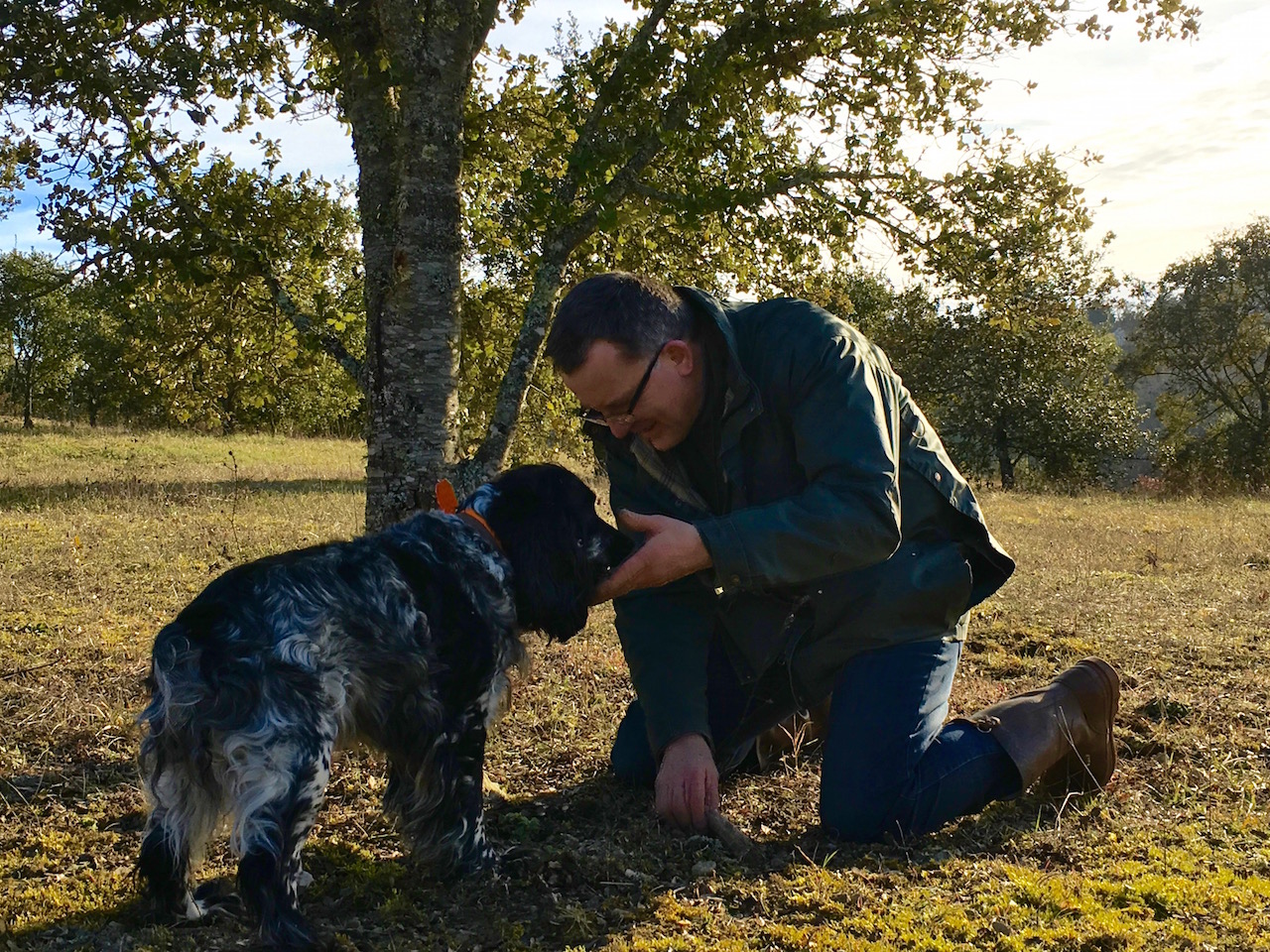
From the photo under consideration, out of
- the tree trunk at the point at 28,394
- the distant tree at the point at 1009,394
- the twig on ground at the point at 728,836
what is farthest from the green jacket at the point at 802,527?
the tree trunk at the point at 28,394

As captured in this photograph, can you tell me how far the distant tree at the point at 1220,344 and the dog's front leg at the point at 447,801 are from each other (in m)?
27.8


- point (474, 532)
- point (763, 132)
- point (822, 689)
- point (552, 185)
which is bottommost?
point (822, 689)

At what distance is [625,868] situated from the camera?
11.1 ft

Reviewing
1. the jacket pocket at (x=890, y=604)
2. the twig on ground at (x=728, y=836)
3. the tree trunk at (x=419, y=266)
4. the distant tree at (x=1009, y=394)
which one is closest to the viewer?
the twig on ground at (x=728, y=836)

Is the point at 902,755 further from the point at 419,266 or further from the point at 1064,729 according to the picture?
the point at 419,266

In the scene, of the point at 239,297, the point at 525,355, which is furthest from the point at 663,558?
the point at 239,297

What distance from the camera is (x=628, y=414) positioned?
12.3ft

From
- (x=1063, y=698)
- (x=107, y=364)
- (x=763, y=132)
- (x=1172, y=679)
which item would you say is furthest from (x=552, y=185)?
(x=107, y=364)

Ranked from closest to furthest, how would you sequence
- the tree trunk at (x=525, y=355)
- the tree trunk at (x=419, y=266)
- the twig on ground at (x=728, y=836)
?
the twig on ground at (x=728, y=836) < the tree trunk at (x=419, y=266) < the tree trunk at (x=525, y=355)

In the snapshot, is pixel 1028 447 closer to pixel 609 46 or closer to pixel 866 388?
pixel 609 46

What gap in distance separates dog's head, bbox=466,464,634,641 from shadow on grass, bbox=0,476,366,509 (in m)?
10.2

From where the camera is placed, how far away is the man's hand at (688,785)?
368 centimetres

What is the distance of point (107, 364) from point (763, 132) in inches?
1231

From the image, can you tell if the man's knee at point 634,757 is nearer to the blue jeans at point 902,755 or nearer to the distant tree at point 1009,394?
the blue jeans at point 902,755
